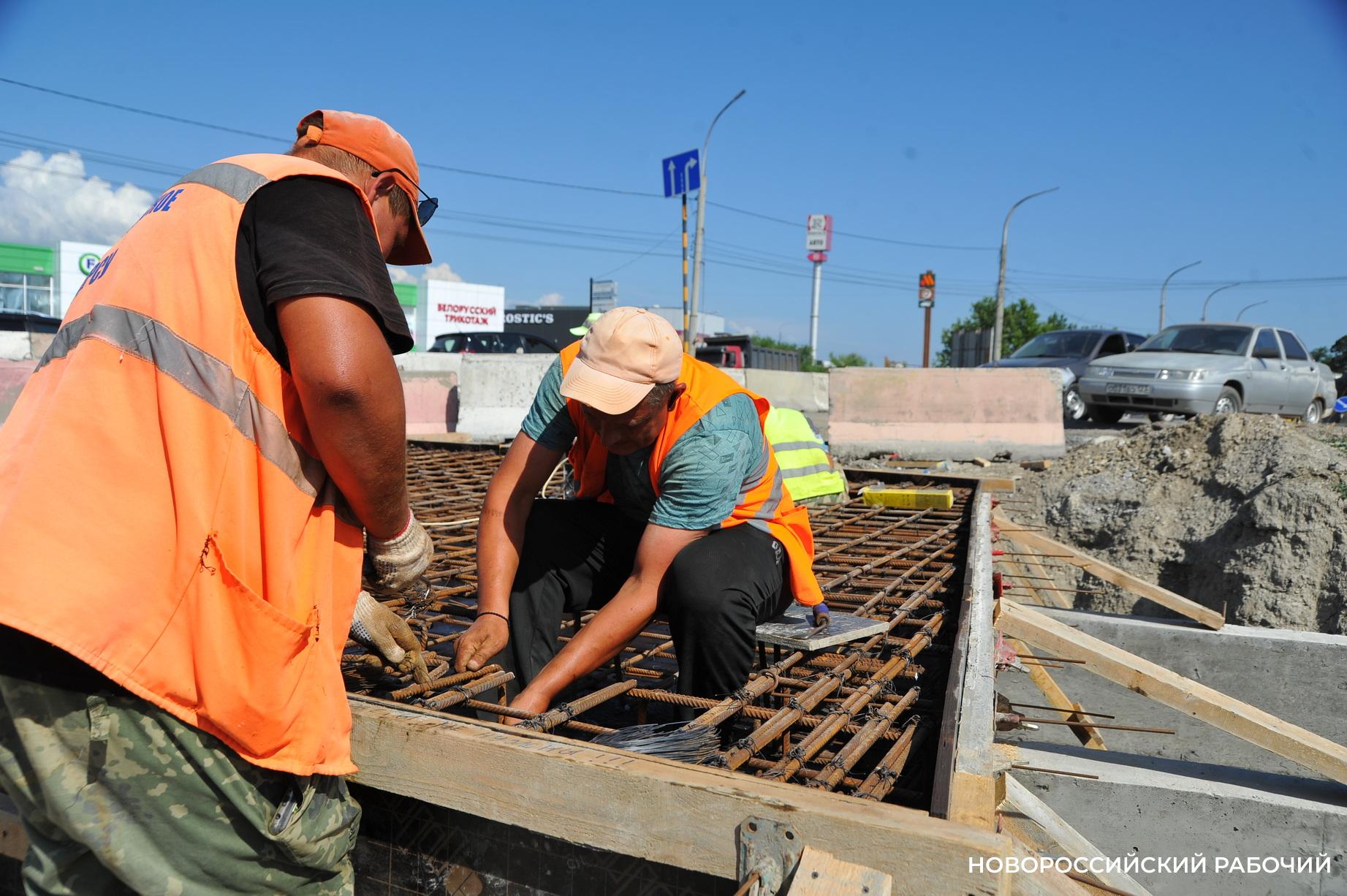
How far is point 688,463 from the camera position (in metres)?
2.21

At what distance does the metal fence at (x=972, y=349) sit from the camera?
24719 mm

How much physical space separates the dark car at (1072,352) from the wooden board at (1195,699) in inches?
357

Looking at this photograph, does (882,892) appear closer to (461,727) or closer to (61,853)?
(461,727)

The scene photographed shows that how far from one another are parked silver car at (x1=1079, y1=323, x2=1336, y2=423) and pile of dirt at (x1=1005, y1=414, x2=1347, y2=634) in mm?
1788

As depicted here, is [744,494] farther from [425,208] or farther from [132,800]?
[132,800]

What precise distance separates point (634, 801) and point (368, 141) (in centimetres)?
116

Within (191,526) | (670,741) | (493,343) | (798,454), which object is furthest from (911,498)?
(493,343)

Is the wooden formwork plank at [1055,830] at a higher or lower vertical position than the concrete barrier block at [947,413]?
lower

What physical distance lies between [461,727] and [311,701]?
0.41 metres

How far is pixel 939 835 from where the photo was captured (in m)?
1.29

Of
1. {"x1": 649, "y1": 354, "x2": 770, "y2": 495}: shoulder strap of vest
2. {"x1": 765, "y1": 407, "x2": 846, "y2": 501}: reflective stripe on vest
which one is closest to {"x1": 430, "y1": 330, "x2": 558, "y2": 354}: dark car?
{"x1": 765, "y1": 407, "x2": 846, "y2": 501}: reflective stripe on vest

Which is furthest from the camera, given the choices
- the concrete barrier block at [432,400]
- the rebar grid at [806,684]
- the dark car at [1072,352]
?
the dark car at [1072,352]

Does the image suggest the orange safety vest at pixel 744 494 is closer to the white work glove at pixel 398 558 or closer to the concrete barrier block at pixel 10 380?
the white work glove at pixel 398 558

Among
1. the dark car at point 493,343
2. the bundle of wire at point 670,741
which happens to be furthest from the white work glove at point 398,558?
the dark car at point 493,343
